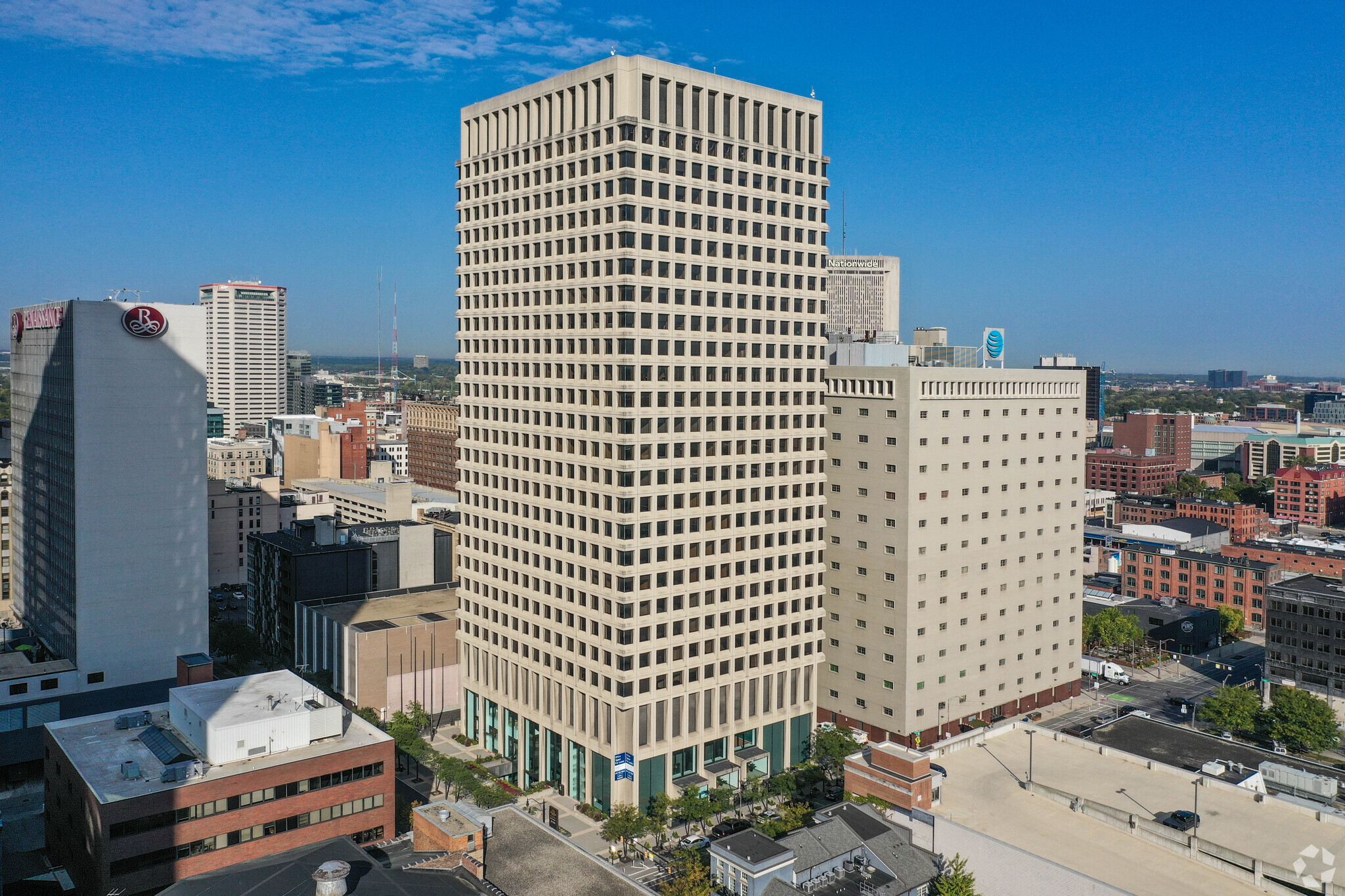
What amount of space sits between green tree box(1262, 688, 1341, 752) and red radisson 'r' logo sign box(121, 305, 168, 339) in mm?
143575

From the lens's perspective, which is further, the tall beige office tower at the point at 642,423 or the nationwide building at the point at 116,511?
the nationwide building at the point at 116,511

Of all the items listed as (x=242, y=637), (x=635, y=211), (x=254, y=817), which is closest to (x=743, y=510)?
(x=635, y=211)

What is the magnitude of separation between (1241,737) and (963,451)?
2107 inches

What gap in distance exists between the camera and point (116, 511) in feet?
416

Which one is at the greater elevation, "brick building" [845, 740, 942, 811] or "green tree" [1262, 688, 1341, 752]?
"brick building" [845, 740, 942, 811]

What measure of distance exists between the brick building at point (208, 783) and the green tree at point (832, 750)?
153ft

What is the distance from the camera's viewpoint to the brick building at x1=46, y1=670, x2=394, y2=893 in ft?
261

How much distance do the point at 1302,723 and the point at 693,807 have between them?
77240mm

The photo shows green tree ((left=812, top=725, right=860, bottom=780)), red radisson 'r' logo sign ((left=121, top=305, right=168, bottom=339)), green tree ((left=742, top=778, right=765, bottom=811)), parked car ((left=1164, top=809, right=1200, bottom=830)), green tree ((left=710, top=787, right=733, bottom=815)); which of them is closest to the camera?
parked car ((left=1164, top=809, right=1200, bottom=830))

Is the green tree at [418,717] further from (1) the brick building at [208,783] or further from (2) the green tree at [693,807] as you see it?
(2) the green tree at [693,807]

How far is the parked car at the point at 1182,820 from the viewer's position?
7988 centimetres

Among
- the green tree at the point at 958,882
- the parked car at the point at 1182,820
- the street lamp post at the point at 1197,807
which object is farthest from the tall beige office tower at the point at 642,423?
the parked car at the point at 1182,820

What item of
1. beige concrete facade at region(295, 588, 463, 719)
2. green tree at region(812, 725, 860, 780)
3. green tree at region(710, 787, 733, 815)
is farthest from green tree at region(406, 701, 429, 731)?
green tree at region(812, 725, 860, 780)

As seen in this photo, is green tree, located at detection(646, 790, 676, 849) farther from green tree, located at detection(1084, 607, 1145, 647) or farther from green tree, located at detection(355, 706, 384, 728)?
green tree, located at detection(1084, 607, 1145, 647)
